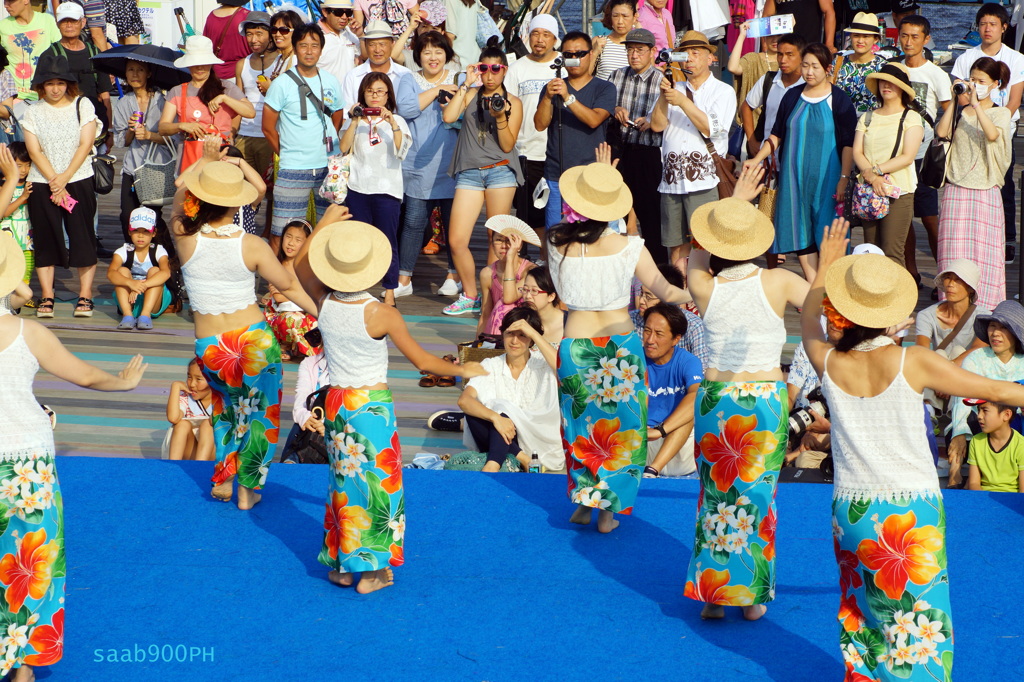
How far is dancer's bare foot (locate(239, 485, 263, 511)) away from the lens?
206 inches

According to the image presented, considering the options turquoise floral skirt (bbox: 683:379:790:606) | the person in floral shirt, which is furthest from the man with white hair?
turquoise floral skirt (bbox: 683:379:790:606)

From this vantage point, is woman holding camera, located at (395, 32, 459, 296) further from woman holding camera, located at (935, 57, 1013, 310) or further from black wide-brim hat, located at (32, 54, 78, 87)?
woman holding camera, located at (935, 57, 1013, 310)

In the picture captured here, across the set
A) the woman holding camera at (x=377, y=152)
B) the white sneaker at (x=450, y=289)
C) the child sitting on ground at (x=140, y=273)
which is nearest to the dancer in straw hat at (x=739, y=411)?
the woman holding camera at (x=377, y=152)

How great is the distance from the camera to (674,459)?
593 centimetres

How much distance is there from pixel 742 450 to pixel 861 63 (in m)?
4.68

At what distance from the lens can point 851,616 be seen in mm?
3574

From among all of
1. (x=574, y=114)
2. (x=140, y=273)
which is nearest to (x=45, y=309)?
(x=140, y=273)

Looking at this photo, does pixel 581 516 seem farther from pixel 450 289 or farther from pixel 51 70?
pixel 51 70

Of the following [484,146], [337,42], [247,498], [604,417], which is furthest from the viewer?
[337,42]

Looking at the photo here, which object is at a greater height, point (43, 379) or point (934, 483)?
point (934, 483)

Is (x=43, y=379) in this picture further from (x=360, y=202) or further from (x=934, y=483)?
(x=934, y=483)

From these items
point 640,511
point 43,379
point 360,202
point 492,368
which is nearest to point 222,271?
point 492,368

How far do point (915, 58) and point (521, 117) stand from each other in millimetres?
2718

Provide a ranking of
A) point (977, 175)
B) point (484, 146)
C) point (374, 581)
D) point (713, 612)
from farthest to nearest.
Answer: point (484, 146) < point (977, 175) < point (374, 581) < point (713, 612)
